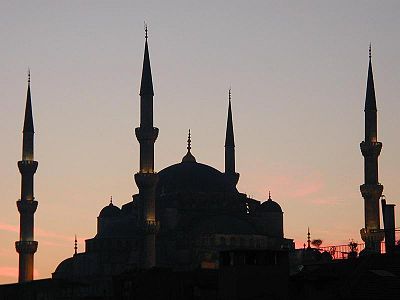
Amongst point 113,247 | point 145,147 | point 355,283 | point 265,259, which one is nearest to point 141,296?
point 265,259

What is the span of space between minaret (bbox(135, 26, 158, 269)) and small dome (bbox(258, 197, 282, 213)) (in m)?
14.0

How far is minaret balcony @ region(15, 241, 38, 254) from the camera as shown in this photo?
278 feet

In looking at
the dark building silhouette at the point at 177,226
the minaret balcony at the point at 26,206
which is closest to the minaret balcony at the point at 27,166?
the minaret balcony at the point at 26,206

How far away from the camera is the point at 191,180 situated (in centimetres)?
9175

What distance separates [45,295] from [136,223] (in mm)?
21031

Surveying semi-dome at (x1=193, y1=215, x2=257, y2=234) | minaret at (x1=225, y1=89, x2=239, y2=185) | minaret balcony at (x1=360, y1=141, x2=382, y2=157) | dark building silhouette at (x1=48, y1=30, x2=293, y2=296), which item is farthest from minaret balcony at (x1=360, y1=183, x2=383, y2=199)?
minaret at (x1=225, y1=89, x2=239, y2=185)

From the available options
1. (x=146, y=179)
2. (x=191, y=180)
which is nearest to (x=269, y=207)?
(x=191, y=180)

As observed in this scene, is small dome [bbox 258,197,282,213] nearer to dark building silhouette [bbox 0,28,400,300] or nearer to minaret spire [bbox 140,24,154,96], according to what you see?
dark building silhouette [bbox 0,28,400,300]

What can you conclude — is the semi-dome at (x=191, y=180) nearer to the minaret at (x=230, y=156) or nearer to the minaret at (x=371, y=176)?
the minaret at (x=230, y=156)

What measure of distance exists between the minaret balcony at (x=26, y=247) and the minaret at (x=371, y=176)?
23242 mm

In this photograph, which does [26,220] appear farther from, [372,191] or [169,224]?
[372,191]

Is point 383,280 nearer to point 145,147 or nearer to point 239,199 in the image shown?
point 145,147

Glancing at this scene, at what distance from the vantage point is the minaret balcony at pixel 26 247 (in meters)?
84.9

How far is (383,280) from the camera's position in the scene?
3888cm
